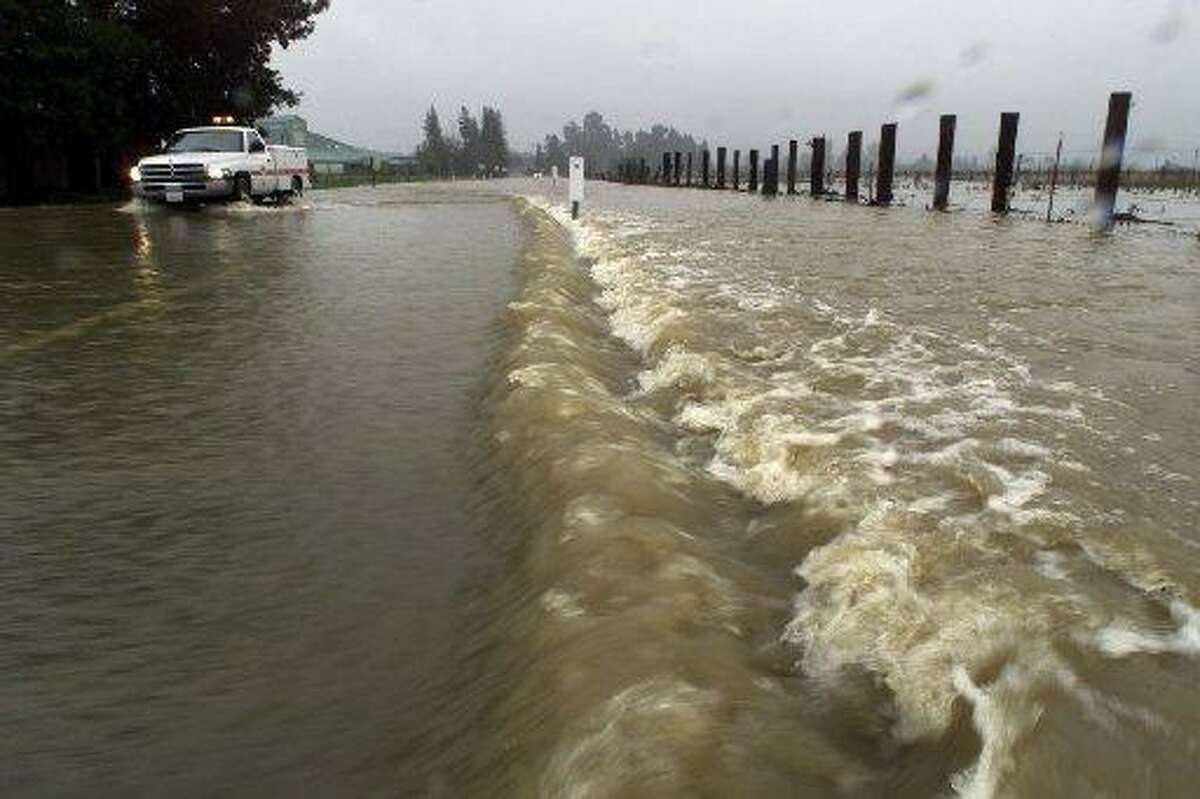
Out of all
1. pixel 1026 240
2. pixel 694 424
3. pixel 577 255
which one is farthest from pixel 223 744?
pixel 1026 240

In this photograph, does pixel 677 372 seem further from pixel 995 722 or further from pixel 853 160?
pixel 853 160

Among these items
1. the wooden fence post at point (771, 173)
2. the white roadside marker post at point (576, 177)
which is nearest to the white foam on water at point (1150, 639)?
the white roadside marker post at point (576, 177)

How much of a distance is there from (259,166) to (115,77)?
24.8 feet

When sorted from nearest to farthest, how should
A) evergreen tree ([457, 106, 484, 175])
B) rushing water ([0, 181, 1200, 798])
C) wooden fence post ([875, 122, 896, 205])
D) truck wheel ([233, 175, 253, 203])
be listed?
rushing water ([0, 181, 1200, 798]) → truck wheel ([233, 175, 253, 203]) → wooden fence post ([875, 122, 896, 205]) → evergreen tree ([457, 106, 484, 175])

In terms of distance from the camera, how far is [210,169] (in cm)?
2089

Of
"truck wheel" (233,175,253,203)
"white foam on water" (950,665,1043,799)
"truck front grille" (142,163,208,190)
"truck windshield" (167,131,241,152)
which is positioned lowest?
"white foam on water" (950,665,1043,799)

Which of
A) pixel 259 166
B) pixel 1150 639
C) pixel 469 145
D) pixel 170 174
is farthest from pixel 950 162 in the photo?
pixel 469 145

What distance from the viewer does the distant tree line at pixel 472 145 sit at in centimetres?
13200

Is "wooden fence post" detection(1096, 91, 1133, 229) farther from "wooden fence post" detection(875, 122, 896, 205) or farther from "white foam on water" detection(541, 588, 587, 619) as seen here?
"white foam on water" detection(541, 588, 587, 619)

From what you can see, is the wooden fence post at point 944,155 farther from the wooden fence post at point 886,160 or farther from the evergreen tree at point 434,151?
the evergreen tree at point 434,151

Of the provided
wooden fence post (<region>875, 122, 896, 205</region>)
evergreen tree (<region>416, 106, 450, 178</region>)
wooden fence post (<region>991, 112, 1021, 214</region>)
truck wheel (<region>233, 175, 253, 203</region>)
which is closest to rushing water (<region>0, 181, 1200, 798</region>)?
truck wheel (<region>233, 175, 253, 203</region>)

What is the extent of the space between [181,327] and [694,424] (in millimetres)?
4566

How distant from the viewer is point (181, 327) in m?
7.30

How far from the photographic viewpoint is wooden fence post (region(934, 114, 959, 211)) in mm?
25641
